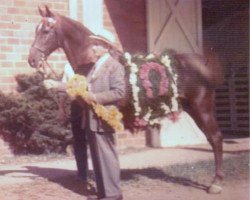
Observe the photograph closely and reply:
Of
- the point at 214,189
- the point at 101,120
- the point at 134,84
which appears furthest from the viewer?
the point at 214,189

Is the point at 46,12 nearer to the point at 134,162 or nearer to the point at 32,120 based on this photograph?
the point at 32,120

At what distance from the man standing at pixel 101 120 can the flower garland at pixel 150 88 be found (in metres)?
0.23

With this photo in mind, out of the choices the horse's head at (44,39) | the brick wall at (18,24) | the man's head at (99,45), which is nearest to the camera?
the man's head at (99,45)

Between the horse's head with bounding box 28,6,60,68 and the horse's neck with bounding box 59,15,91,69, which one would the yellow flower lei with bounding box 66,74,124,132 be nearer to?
the horse's neck with bounding box 59,15,91,69

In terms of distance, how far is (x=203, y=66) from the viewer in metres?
4.74

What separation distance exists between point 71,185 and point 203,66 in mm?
1484

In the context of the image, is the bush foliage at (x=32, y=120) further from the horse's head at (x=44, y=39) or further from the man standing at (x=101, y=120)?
the man standing at (x=101, y=120)

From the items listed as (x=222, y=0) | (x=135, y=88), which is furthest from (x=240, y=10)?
(x=135, y=88)

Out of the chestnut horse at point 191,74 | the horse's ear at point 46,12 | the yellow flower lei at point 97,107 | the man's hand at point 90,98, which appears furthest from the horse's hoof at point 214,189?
the horse's ear at point 46,12

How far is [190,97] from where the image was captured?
463 centimetres

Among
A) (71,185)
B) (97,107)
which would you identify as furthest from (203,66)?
(71,185)

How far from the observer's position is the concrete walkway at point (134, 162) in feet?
16.4

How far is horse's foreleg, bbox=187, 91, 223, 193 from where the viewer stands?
15.3 feet

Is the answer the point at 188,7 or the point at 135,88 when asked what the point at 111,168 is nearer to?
the point at 135,88
